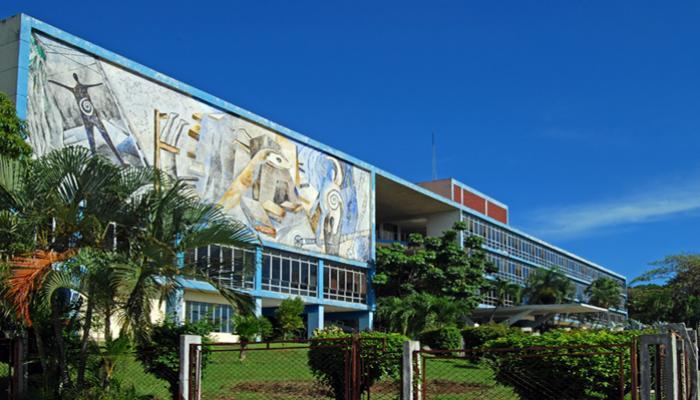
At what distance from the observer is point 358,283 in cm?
5000

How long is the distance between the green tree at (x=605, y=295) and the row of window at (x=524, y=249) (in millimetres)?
5089

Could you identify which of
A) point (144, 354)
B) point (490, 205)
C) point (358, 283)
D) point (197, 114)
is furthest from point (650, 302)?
point (144, 354)

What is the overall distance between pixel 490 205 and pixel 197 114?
4536 centimetres

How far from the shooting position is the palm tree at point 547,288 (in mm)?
69188

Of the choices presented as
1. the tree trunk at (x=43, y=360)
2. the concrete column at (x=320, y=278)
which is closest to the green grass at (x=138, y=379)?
the tree trunk at (x=43, y=360)

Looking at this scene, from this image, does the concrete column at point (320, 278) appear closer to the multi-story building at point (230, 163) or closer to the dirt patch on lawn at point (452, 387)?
the multi-story building at point (230, 163)

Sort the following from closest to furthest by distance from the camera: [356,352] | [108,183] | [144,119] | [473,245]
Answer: [356,352] < [108,183] < [144,119] < [473,245]

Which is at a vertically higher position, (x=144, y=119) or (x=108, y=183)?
(x=144, y=119)

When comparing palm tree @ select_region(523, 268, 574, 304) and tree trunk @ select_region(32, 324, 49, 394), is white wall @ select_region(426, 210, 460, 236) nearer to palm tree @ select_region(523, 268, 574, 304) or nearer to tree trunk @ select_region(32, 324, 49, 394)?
palm tree @ select_region(523, 268, 574, 304)

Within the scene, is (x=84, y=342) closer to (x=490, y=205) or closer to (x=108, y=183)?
(x=108, y=183)

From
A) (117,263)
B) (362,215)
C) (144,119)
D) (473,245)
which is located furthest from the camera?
(473,245)

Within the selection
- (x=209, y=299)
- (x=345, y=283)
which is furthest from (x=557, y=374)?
(x=345, y=283)

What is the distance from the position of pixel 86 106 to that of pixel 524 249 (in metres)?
55.6

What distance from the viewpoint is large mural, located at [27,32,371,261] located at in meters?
29.1
